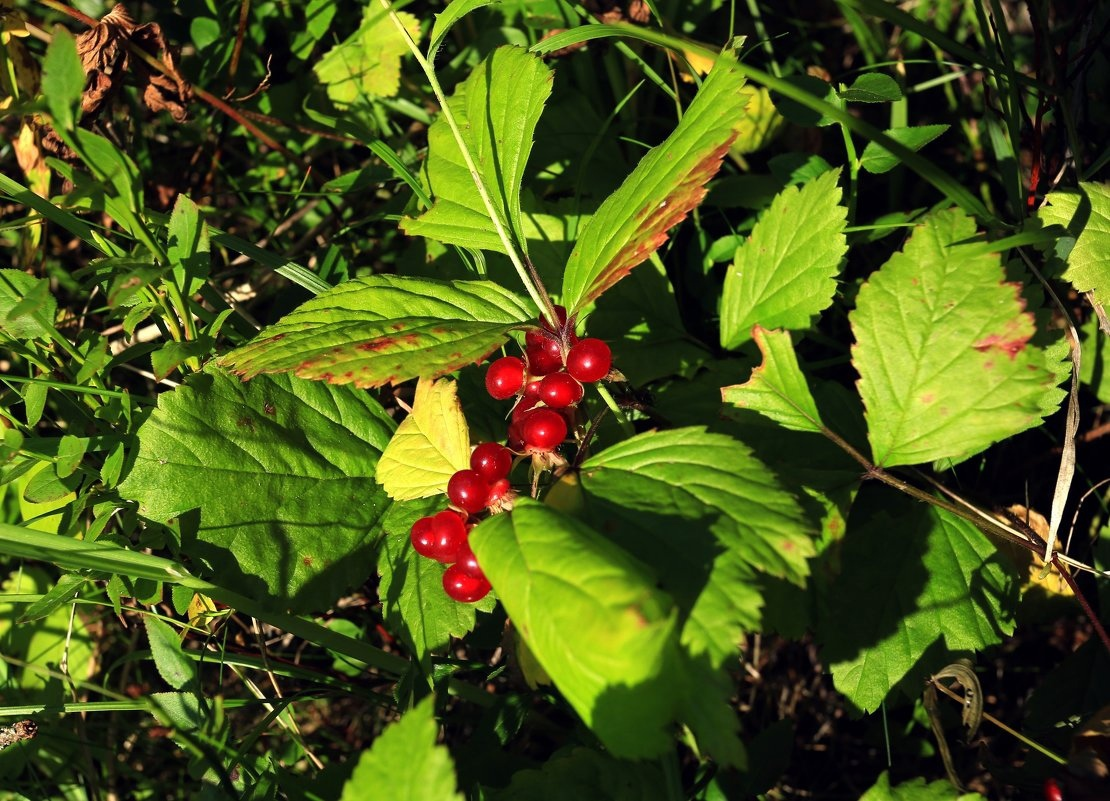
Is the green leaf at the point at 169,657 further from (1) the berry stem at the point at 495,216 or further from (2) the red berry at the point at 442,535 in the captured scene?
(1) the berry stem at the point at 495,216

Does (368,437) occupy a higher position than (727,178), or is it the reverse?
(727,178)

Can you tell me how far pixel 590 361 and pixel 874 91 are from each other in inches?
48.0

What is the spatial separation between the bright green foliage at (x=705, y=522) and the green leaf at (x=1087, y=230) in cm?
107

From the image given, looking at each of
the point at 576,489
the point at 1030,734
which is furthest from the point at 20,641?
the point at 1030,734

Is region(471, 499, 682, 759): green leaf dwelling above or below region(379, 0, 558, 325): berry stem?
below

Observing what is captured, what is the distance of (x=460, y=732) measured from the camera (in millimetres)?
2695

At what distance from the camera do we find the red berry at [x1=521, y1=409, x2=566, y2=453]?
1.75m

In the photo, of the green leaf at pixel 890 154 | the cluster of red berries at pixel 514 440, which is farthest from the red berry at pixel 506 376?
the green leaf at pixel 890 154

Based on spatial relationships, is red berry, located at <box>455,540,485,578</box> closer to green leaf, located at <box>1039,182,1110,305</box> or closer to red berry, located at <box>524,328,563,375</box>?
red berry, located at <box>524,328,563,375</box>

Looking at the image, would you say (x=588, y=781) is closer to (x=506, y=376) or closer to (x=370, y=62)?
(x=506, y=376)

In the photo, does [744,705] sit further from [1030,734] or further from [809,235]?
[809,235]

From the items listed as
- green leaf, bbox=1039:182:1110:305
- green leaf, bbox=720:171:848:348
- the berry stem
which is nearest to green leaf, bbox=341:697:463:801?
the berry stem

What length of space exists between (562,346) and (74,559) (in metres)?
1.08

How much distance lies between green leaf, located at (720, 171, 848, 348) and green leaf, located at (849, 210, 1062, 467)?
0.18 m
